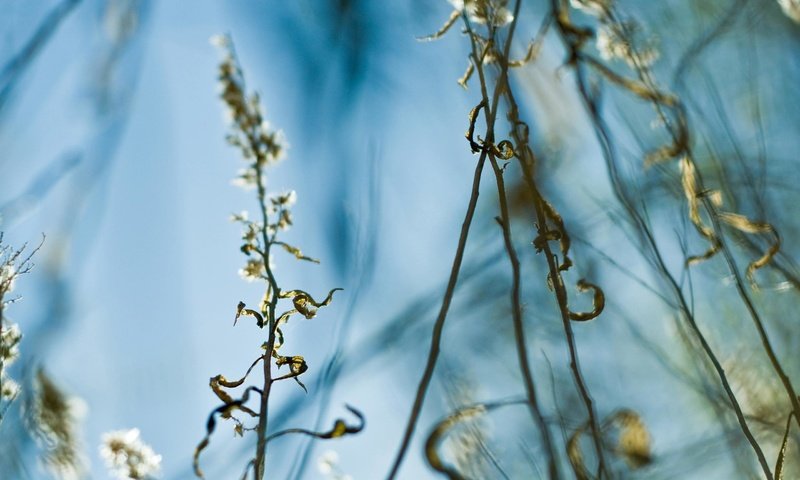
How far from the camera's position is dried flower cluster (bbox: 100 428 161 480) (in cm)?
60

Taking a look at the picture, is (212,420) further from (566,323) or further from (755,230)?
(755,230)

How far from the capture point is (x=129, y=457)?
0.61 meters

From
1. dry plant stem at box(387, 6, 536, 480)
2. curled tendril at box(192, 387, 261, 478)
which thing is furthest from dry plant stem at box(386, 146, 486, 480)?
curled tendril at box(192, 387, 261, 478)

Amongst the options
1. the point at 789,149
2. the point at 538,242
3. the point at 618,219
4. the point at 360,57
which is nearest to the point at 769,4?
the point at 789,149

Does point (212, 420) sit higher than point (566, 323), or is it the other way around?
point (566, 323)

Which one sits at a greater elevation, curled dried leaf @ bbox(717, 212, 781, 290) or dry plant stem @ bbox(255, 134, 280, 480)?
curled dried leaf @ bbox(717, 212, 781, 290)

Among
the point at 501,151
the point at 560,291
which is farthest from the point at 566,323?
the point at 501,151

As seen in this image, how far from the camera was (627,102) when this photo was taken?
1092mm

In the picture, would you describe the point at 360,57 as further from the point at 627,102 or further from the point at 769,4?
the point at 769,4

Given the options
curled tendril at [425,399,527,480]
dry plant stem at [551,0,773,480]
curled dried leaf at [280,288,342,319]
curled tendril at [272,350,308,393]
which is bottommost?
curled tendril at [425,399,527,480]

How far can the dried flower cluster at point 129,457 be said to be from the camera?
1.96 ft

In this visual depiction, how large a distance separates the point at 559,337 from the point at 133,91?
2.49 ft

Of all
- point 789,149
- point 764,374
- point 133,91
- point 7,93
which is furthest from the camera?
point 789,149

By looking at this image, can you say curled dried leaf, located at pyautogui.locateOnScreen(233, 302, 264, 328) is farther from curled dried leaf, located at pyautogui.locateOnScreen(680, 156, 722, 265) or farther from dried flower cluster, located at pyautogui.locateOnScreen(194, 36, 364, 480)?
curled dried leaf, located at pyautogui.locateOnScreen(680, 156, 722, 265)
